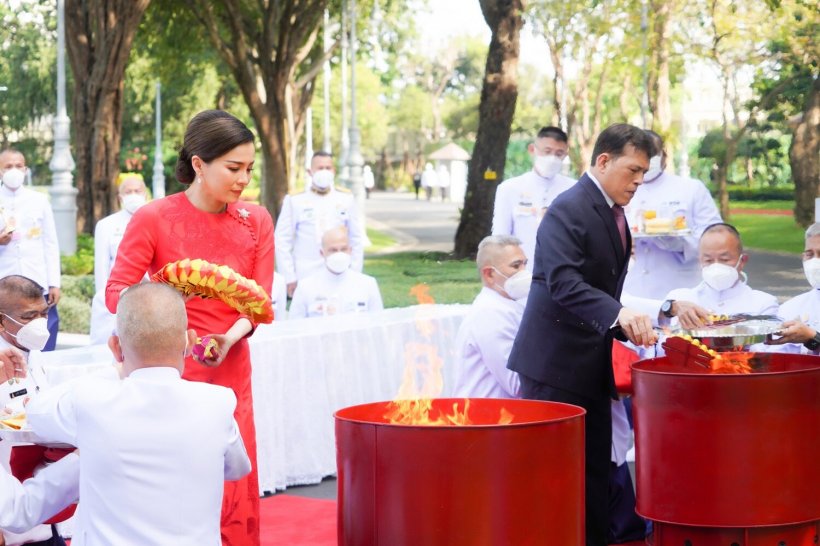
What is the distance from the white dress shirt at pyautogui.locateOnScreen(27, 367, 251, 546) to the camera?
3.77 meters

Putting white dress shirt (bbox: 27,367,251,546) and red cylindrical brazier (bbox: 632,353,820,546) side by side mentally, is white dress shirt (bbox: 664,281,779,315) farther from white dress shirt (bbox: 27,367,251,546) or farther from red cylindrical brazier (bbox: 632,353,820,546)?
white dress shirt (bbox: 27,367,251,546)

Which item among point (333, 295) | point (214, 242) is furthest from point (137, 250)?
point (333, 295)

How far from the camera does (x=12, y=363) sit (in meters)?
4.96

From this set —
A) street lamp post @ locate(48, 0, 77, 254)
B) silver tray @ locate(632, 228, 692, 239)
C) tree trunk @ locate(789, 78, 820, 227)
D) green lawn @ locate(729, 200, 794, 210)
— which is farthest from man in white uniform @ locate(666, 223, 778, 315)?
green lawn @ locate(729, 200, 794, 210)

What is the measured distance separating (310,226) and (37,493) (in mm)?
6515

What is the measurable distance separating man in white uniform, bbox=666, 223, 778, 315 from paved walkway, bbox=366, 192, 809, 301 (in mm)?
11072

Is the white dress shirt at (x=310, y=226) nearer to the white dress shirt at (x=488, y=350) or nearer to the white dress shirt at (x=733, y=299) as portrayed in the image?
the white dress shirt at (x=733, y=299)

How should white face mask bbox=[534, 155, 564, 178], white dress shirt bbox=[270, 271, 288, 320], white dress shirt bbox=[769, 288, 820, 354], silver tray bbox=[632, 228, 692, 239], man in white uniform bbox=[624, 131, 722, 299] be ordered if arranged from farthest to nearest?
white dress shirt bbox=[270, 271, 288, 320] < white face mask bbox=[534, 155, 564, 178] < man in white uniform bbox=[624, 131, 722, 299] < silver tray bbox=[632, 228, 692, 239] < white dress shirt bbox=[769, 288, 820, 354]

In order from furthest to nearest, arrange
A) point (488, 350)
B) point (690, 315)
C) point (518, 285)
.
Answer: point (518, 285)
point (488, 350)
point (690, 315)

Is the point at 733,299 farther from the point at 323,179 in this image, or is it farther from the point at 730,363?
the point at 323,179

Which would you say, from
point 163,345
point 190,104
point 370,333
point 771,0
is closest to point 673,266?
point 370,333

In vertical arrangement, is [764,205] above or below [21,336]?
below

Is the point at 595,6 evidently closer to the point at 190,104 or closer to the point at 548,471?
the point at 548,471

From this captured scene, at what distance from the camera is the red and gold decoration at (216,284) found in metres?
4.45
